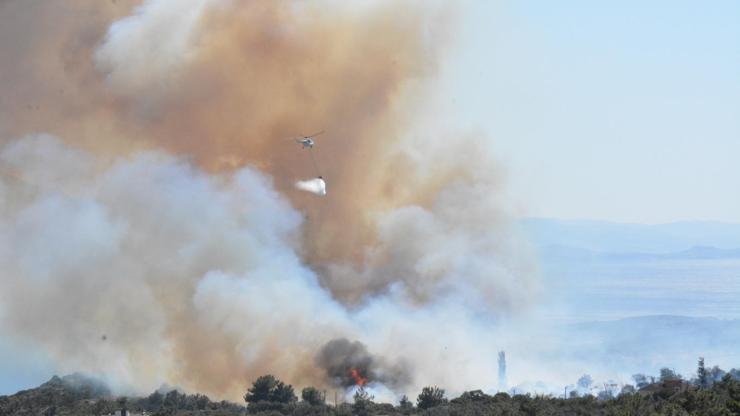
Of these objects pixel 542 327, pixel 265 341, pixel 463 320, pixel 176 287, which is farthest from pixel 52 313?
pixel 542 327

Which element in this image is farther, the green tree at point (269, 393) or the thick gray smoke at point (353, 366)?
the thick gray smoke at point (353, 366)

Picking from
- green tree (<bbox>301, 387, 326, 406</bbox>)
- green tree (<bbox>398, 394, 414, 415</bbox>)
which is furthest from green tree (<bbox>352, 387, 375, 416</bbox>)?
green tree (<bbox>301, 387, 326, 406</bbox>)

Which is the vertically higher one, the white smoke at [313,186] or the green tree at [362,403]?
the white smoke at [313,186]

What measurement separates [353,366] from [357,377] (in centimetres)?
67

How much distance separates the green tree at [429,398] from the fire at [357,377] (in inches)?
135

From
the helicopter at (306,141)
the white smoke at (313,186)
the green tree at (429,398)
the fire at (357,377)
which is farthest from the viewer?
the white smoke at (313,186)

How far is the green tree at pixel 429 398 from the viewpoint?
73375 millimetres

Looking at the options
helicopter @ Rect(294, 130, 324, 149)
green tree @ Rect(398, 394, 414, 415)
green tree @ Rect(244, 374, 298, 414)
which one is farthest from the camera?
helicopter @ Rect(294, 130, 324, 149)

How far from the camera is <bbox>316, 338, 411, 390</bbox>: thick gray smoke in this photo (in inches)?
3034

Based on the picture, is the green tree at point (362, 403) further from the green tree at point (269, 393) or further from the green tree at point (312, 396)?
the green tree at point (269, 393)

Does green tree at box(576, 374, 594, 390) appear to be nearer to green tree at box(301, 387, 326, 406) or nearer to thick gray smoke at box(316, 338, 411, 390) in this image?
thick gray smoke at box(316, 338, 411, 390)

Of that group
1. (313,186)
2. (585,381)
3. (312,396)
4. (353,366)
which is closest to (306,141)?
(313,186)

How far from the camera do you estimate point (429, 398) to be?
243ft

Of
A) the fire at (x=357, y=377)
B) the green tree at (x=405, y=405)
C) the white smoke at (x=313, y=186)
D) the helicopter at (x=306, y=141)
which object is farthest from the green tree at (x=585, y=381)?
the helicopter at (x=306, y=141)
